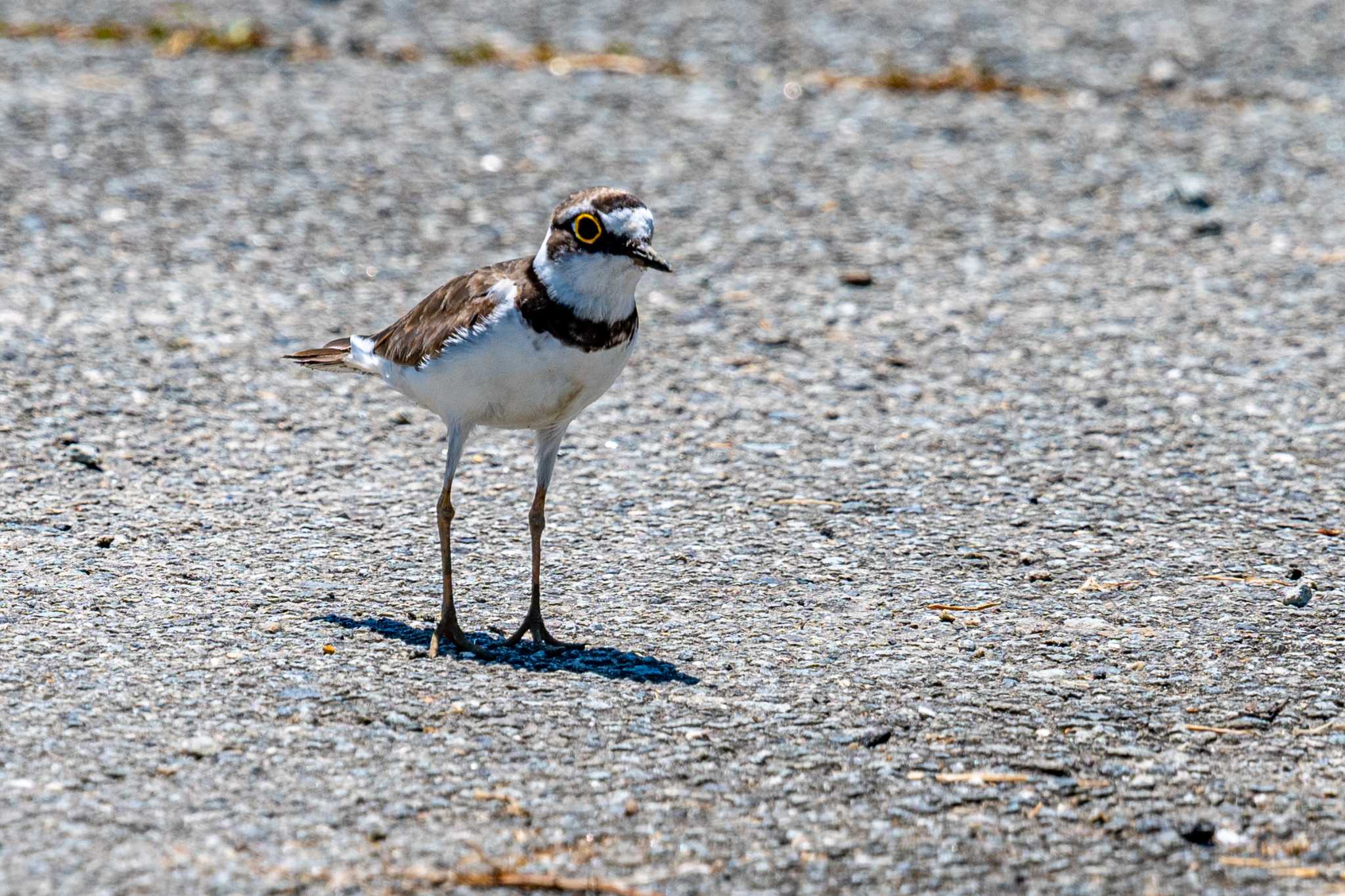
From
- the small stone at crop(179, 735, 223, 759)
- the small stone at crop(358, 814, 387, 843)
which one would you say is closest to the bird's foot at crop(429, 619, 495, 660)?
the small stone at crop(179, 735, 223, 759)

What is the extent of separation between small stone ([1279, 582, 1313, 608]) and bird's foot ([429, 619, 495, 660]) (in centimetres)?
289

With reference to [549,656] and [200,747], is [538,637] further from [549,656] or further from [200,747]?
[200,747]

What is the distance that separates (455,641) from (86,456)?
2.47 meters

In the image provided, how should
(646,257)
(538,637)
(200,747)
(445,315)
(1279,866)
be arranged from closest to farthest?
1. (1279,866)
2. (200,747)
3. (646,257)
4. (538,637)
5. (445,315)

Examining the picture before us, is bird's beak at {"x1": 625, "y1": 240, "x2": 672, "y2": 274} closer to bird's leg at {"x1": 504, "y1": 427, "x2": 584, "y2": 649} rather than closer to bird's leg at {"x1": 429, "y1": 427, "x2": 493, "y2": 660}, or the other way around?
bird's leg at {"x1": 504, "y1": 427, "x2": 584, "y2": 649}

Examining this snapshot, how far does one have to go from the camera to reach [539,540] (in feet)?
19.1

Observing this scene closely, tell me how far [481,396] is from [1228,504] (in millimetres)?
3322

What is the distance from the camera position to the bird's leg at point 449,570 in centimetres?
547

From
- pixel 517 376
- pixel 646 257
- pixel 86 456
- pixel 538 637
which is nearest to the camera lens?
pixel 646 257

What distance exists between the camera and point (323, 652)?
534 cm

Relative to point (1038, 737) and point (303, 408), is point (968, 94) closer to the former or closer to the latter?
point (303, 408)

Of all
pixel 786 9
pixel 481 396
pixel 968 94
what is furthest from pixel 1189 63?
pixel 481 396

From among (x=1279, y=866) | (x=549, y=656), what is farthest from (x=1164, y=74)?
(x=1279, y=866)

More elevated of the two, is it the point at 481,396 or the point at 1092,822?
the point at 481,396
